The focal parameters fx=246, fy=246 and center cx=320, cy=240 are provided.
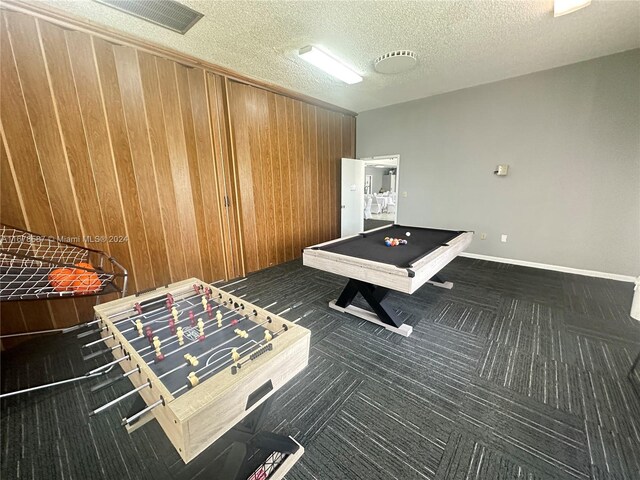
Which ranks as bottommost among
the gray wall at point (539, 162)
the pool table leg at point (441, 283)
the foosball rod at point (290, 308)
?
the foosball rod at point (290, 308)

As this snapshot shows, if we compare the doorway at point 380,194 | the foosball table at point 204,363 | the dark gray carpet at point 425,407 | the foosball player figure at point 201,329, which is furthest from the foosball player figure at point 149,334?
the doorway at point 380,194

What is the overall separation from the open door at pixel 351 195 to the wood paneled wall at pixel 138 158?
1222 mm

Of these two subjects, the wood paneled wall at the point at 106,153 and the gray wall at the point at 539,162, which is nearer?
the wood paneled wall at the point at 106,153

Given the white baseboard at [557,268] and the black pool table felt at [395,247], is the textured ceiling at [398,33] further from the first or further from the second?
the white baseboard at [557,268]

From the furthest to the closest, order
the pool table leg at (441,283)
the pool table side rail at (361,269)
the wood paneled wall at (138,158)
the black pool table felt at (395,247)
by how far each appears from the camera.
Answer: the pool table leg at (441,283) → the black pool table felt at (395,247) → the wood paneled wall at (138,158) → the pool table side rail at (361,269)

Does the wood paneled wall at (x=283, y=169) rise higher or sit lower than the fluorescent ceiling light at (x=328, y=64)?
lower

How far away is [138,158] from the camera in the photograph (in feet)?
8.48

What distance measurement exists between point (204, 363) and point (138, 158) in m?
2.53

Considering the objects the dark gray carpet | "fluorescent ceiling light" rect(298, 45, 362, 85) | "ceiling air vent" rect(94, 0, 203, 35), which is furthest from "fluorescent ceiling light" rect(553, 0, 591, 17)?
"ceiling air vent" rect(94, 0, 203, 35)

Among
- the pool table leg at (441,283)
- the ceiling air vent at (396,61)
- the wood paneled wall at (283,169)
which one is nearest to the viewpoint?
the ceiling air vent at (396,61)

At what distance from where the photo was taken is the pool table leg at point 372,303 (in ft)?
7.54

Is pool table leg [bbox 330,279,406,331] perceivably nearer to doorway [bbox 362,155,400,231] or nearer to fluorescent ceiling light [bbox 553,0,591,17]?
fluorescent ceiling light [bbox 553,0,591,17]

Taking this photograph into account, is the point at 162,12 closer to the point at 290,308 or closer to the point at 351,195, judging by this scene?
the point at 290,308

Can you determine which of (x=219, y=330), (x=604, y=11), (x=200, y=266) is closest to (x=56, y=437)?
(x=219, y=330)
